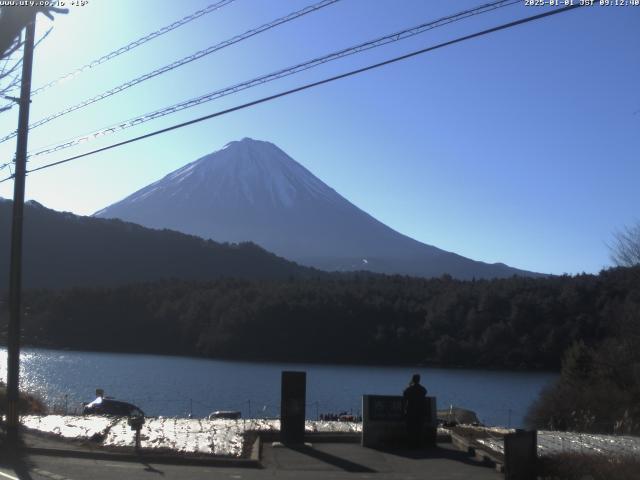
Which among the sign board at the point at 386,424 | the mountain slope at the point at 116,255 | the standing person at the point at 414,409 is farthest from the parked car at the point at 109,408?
the mountain slope at the point at 116,255

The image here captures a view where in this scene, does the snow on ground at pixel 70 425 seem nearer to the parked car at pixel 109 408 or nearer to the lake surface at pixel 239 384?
the parked car at pixel 109 408

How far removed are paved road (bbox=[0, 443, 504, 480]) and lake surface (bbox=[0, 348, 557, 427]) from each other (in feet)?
68.5

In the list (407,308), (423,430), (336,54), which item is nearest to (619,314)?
(423,430)

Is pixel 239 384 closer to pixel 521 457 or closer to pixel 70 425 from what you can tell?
pixel 70 425

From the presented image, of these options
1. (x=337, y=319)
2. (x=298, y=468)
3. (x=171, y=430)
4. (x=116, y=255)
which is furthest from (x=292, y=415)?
(x=116, y=255)

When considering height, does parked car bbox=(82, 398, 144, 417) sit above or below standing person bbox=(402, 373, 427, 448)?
below

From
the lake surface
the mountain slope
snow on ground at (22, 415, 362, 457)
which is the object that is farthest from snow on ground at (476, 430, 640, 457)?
the mountain slope

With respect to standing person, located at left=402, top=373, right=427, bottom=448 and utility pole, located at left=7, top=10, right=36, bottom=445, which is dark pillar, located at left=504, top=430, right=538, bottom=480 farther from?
utility pole, located at left=7, top=10, right=36, bottom=445

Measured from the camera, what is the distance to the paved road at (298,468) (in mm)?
A: 12961

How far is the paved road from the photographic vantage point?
1296 cm

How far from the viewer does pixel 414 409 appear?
15.5 m

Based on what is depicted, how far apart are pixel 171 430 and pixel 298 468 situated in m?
4.94

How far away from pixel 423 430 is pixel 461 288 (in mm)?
75228

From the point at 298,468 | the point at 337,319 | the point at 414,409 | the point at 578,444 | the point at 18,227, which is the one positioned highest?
the point at 337,319
